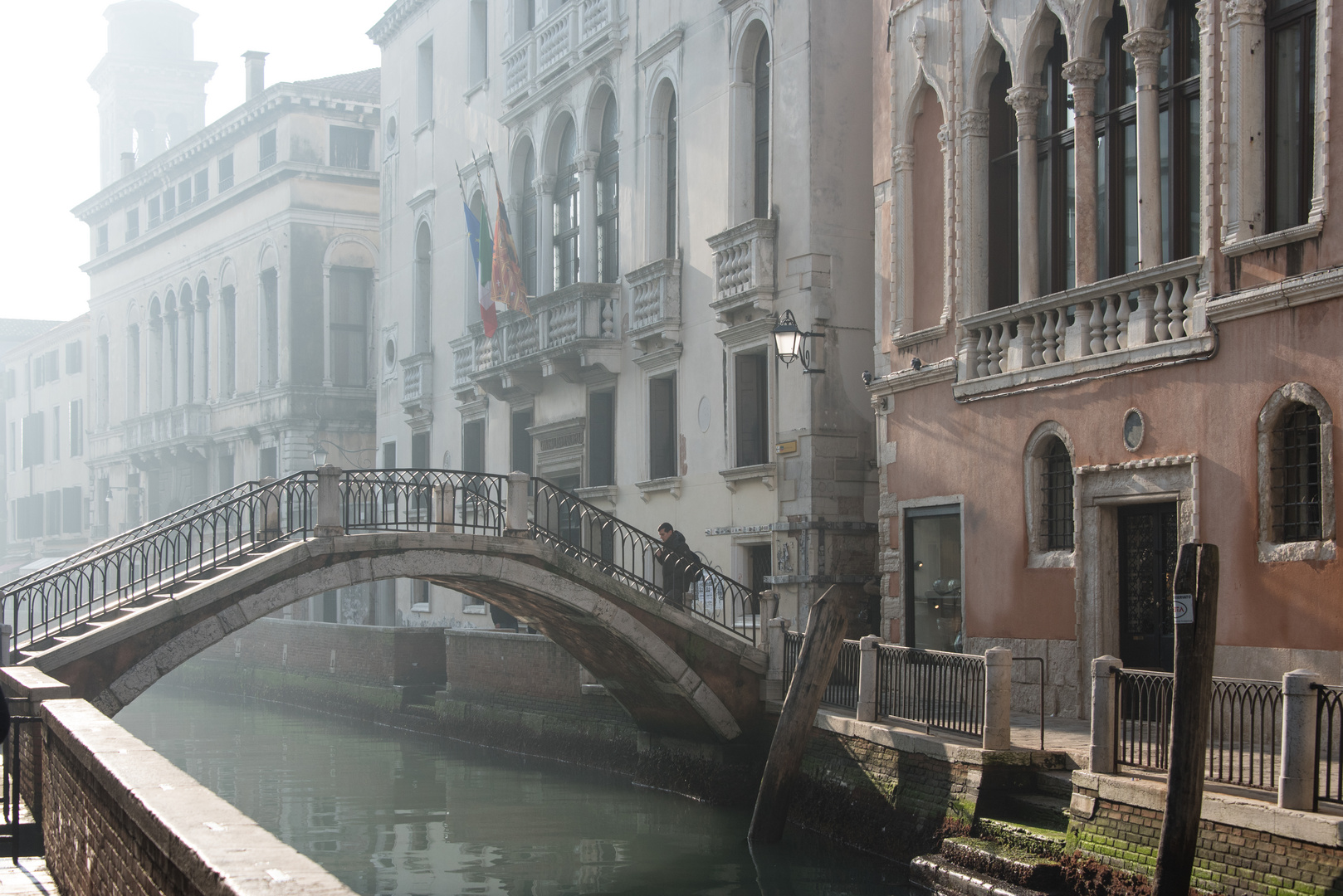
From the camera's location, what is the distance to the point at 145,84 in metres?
65.1

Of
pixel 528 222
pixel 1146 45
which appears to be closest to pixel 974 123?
pixel 1146 45

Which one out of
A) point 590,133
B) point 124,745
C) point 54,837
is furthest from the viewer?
point 590,133

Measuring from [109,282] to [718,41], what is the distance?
3190cm

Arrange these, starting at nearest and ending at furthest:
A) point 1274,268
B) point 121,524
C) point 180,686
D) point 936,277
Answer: point 1274,268, point 936,277, point 180,686, point 121,524

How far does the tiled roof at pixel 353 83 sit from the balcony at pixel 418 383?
10.2 m

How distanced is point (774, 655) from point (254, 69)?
2899 centimetres

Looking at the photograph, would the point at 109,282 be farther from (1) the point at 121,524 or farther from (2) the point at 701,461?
(2) the point at 701,461

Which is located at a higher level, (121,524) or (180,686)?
(121,524)

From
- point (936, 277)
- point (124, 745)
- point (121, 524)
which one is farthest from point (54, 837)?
point (121, 524)

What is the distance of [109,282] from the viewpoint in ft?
148

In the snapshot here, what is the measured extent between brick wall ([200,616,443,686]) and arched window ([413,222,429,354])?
5.19m

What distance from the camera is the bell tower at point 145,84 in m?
64.5

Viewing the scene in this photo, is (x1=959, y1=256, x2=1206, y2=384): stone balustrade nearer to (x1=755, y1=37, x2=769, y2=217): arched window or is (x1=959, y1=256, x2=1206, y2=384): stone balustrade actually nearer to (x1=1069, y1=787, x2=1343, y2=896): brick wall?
(x1=1069, y1=787, x2=1343, y2=896): brick wall

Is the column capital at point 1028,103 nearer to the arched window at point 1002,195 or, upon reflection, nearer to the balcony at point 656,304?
the arched window at point 1002,195
